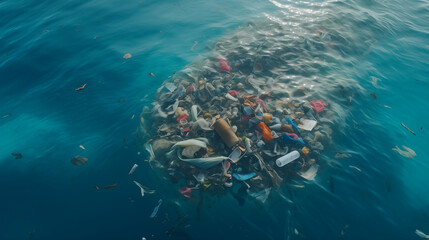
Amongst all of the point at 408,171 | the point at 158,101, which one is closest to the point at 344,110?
the point at 408,171

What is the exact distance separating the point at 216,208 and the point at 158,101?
3.69m

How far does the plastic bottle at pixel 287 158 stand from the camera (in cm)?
457

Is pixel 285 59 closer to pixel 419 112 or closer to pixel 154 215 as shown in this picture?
pixel 419 112

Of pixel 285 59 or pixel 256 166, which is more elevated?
pixel 285 59

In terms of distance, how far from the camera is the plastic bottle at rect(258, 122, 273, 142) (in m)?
4.92

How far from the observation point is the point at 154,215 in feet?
13.9

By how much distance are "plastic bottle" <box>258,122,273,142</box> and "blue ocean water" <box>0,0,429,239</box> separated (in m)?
1.08

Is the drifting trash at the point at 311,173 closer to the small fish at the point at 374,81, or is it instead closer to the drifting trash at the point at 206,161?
the drifting trash at the point at 206,161

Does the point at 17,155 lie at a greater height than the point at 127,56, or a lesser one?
lesser

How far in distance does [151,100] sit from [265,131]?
12.1ft

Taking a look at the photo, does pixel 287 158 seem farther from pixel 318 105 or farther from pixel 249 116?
pixel 318 105

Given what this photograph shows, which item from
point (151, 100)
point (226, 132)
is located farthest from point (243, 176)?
point (151, 100)

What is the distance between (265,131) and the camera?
4.99m

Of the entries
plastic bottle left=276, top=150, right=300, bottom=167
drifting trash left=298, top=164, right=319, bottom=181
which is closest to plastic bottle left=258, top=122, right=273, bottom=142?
plastic bottle left=276, top=150, right=300, bottom=167
